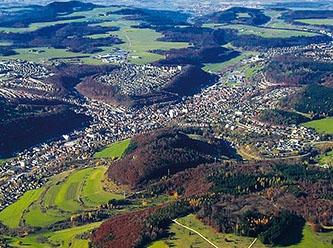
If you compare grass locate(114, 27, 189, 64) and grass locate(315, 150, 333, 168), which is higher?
grass locate(315, 150, 333, 168)

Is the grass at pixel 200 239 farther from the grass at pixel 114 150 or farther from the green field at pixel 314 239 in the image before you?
the grass at pixel 114 150

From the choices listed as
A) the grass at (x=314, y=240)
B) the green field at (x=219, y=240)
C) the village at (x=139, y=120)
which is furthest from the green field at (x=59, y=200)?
the grass at (x=314, y=240)

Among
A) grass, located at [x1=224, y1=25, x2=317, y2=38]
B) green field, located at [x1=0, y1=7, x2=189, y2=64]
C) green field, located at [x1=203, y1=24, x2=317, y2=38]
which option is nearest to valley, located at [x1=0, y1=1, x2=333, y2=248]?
green field, located at [x1=0, y1=7, x2=189, y2=64]

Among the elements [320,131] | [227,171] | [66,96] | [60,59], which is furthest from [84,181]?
[60,59]

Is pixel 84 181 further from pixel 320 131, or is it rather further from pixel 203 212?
pixel 320 131

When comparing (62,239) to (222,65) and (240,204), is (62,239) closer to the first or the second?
(240,204)

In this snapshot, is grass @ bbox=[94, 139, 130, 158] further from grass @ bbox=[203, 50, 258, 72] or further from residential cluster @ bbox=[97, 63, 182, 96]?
grass @ bbox=[203, 50, 258, 72]

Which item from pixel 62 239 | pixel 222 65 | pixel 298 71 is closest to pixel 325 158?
pixel 62 239
